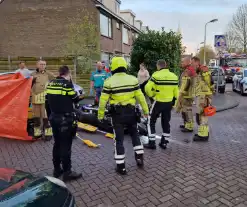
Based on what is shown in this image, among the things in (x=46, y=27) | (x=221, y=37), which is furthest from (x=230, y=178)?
(x=46, y=27)

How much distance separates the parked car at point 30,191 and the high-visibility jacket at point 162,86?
328 centimetres

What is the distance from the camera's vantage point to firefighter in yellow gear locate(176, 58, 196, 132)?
6.91 m

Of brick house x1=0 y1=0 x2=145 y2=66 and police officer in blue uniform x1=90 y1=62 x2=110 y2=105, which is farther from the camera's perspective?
brick house x1=0 y1=0 x2=145 y2=66

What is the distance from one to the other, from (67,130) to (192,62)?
3.56m

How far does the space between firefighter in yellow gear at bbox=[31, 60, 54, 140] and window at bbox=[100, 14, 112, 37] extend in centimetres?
1719

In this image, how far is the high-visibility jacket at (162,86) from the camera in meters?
5.54

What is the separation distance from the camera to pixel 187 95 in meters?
7.12

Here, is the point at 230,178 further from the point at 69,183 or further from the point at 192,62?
the point at 192,62

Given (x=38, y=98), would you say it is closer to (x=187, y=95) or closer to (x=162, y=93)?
(x=162, y=93)

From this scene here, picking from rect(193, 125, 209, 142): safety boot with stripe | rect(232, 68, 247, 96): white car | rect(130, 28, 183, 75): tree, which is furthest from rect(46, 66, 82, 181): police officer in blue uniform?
rect(232, 68, 247, 96): white car

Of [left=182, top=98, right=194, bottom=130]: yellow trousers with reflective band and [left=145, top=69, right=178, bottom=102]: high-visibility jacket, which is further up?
[left=145, top=69, right=178, bottom=102]: high-visibility jacket

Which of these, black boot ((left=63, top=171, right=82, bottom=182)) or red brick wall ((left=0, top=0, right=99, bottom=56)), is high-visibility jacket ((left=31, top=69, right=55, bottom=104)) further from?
red brick wall ((left=0, top=0, right=99, bottom=56))

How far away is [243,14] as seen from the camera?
43156 millimetres

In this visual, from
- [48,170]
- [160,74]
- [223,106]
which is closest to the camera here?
[48,170]
